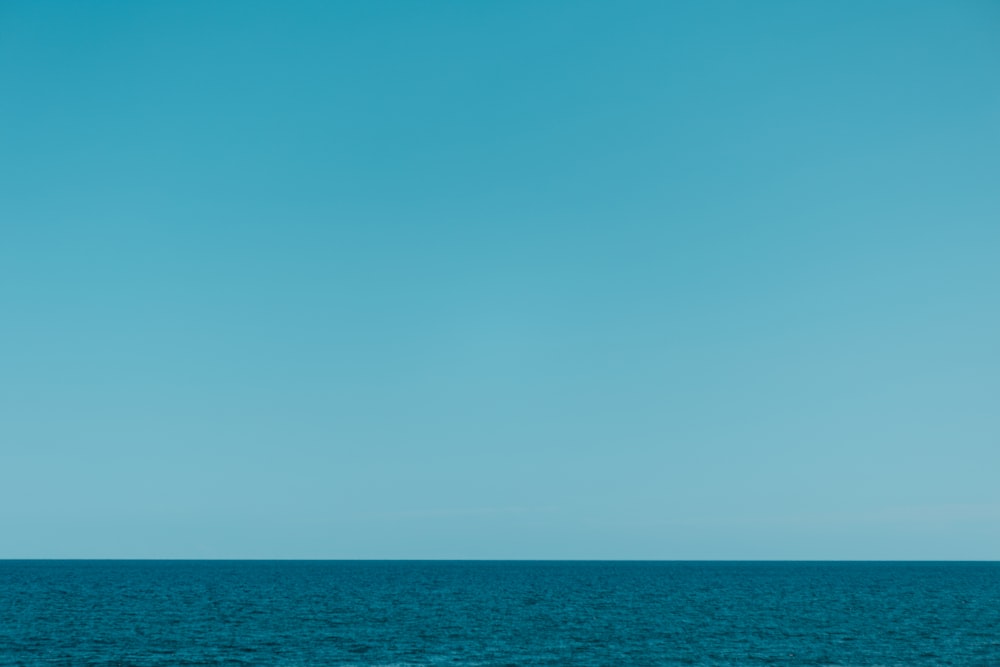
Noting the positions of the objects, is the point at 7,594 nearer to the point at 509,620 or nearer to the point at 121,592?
the point at 121,592

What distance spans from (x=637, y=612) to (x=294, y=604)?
3655 cm

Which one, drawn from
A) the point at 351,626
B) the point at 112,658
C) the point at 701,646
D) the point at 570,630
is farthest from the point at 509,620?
the point at 112,658

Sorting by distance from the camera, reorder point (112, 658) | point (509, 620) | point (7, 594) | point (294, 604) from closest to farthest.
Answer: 1. point (112, 658)
2. point (509, 620)
3. point (294, 604)
4. point (7, 594)

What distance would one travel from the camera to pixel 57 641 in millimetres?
54469

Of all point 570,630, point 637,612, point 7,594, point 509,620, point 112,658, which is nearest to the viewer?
point 112,658

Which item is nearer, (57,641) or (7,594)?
(57,641)

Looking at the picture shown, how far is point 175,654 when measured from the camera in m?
49.6

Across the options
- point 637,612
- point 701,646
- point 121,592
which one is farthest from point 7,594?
point 701,646

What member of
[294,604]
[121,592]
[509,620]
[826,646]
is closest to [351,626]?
[509,620]

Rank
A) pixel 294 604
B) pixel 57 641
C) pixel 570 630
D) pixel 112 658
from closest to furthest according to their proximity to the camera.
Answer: pixel 112 658, pixel 57 641, pixel 570 630, pixel 294 604

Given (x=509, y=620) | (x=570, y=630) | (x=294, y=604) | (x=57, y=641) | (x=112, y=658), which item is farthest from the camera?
(x=294, y=604)

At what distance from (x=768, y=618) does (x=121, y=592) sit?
83869mm

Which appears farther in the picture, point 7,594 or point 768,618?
point 7,594

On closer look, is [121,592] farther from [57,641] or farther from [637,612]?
[637,612]
